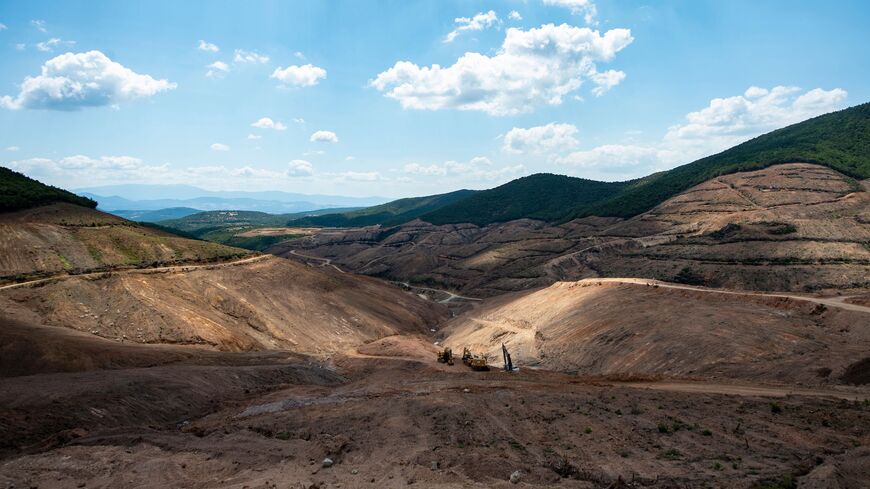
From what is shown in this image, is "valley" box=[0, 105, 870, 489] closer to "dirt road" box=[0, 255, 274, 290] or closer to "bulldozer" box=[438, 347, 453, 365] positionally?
"dirt road" box=[0, 255, 274, 290]

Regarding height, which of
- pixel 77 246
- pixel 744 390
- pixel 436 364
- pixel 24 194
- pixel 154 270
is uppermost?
pixel 24 194

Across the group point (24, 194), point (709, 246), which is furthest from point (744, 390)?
point (24, 194)

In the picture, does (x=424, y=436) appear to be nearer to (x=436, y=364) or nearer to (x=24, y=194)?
(x=436, y=364)

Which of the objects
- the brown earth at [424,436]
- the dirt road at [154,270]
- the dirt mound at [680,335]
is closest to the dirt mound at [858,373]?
the dirt mound at [680,335]

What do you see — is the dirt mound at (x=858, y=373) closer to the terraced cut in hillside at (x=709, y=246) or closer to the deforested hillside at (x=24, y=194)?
the terraced cut in hillside at (x=709, y=246)

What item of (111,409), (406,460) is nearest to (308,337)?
(111,409)
